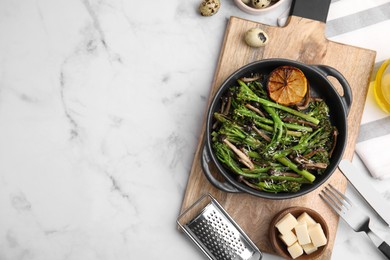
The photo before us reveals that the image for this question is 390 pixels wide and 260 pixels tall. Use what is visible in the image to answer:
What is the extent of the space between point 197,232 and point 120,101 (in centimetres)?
57

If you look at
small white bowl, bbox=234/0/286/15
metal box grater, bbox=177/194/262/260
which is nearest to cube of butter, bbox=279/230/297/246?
metal box grater, bbox=177/194/262/260

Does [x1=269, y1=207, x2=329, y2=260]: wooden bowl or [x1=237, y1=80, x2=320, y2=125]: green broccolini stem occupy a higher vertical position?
[x1=237, y1=80, x2=320, y2=125]: green broccolini stem

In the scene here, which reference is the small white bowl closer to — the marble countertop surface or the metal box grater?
the marble countertop surface

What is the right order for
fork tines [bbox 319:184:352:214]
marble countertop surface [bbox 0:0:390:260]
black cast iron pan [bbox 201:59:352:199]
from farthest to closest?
marble countertop surface [bbox 0:0:390:260] < fork tines [bbox 319:184:352:214] < black cast iron pan [bbox 201:59:352:199]

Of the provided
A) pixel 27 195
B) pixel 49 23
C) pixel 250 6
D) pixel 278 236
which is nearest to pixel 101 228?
pixel 27 195

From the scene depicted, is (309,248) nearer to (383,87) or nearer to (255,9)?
(383,87)

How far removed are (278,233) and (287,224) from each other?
58mm

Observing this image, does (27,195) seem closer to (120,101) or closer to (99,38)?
(120,101)

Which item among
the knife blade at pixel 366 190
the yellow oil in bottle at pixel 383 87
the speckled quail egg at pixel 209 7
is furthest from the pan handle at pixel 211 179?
the yellow oil in bottle at pixel 383 87

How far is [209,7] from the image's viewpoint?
188 cm

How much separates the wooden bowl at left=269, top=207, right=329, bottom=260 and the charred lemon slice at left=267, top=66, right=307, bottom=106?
1.23 feet

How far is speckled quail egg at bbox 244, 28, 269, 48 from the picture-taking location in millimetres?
1809

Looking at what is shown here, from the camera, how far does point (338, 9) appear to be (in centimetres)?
190

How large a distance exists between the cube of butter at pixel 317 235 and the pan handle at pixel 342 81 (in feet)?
1.35
